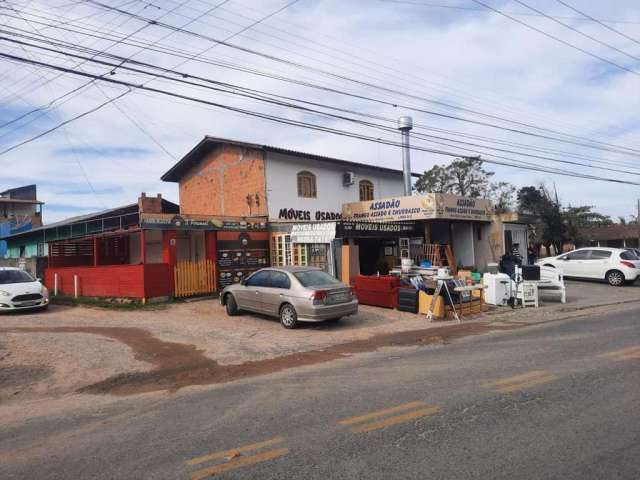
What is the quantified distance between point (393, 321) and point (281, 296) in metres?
3.17

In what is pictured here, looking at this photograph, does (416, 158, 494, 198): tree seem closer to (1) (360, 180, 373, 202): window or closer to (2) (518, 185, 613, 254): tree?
(2) (518, 185, 613, 254): tree

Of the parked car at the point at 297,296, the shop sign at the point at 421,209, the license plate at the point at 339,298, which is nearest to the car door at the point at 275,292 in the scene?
the parked car at the point at 297,296

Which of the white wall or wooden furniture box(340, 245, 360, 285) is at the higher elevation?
the white wall

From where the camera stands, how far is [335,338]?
36.0ft

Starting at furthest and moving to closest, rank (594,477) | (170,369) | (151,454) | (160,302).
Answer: (160,302)
(170,369)
(151,454)
(594,477)

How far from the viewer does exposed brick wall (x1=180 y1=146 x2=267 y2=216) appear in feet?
73.3

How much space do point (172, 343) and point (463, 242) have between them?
18.4 meters

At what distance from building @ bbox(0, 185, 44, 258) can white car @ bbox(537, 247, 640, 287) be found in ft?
142

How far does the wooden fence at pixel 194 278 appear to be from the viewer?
1709 centimetres

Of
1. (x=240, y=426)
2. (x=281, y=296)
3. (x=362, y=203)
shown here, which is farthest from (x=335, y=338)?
(x=362, y=203)

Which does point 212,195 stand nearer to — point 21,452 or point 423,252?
point 423,252

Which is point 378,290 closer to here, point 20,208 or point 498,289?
point 498,289

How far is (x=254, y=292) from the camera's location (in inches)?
515

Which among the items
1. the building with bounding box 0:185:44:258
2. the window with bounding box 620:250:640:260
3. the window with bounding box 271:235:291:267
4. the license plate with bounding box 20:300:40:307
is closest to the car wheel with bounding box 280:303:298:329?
the window with bounding box 271:235:291:267
